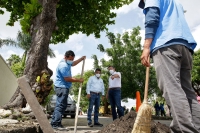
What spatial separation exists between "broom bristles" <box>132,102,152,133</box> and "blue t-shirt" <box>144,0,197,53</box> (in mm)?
805

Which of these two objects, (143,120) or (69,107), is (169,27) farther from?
(69,107)

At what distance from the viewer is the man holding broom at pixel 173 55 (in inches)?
101

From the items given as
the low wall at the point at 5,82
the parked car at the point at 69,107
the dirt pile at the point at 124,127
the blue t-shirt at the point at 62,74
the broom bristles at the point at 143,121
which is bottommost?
the dirt pile at the point at 124,127

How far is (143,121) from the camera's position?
119 inches

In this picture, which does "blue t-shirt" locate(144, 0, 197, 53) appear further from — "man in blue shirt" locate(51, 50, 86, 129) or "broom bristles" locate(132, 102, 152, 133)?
"man in blue shirt" locate(51, 50, 86, 129)

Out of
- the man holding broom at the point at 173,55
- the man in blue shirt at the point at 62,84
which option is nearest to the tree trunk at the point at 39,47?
the man in blue shirt at the point at 62,84

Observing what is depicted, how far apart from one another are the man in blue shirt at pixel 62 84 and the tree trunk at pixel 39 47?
1.68m

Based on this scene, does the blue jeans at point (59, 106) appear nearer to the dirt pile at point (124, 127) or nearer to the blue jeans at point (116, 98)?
the dirt pile at point (124, 127)

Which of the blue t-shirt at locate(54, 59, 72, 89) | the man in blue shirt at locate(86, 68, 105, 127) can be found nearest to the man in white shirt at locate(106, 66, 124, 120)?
the man in blue shirt at locate(86, 68, 105, 127)

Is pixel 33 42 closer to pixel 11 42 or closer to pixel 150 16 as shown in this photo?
pixel 150 16

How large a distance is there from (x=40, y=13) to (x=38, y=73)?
233cm

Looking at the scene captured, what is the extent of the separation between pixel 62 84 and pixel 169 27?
361 centimetres

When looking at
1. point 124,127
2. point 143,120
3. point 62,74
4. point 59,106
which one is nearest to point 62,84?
point 62,74

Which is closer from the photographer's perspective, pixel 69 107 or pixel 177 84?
pixel 177 84
